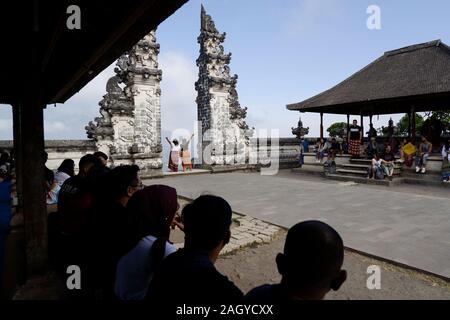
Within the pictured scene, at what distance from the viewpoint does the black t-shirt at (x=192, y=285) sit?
1.40 meters

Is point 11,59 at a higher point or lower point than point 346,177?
higher

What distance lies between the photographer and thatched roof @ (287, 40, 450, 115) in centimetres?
1148

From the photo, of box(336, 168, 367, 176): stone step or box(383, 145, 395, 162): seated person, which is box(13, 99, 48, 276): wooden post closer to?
box(336, 168, 367, 176): stone step

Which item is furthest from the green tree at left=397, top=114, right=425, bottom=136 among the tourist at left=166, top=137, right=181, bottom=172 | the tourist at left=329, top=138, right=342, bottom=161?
the tourist at left=166, top=137, right=181, bottom=172

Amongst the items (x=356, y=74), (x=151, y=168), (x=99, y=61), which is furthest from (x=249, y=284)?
(x=356, y=74)

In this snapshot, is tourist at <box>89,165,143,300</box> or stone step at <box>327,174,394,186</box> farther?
stone step at <box>327,174,394,186</box>

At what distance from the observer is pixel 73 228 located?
133 inches

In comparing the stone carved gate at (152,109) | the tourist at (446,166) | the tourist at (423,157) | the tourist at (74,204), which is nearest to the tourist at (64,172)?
the tourist at (74,204)

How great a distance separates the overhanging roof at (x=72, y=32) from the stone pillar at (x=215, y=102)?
35.9 feet

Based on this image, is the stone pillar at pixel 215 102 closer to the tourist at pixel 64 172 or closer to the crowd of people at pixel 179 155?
the crowd of people at pixel 179 155

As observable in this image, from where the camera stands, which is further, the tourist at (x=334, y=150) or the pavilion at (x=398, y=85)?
the tourist at (x=334, y=150)

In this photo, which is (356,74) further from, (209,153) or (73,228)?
(73,228)

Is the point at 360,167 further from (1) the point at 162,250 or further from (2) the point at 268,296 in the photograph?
(2) the point at 268,296

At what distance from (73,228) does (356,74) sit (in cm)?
1647
